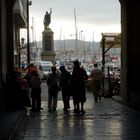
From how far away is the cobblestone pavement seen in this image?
13.0 metres

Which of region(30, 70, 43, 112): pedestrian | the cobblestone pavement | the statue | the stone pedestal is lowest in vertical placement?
the cobblestone pavement

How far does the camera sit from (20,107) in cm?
1833

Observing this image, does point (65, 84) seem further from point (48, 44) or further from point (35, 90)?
point (48, 44)

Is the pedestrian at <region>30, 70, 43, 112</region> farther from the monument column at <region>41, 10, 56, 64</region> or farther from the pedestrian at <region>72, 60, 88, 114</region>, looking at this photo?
the monument column at <region>41, 10, 56, 64</region>

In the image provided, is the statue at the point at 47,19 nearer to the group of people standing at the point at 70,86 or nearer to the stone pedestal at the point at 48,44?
the stone pedestal at the point at 48,44

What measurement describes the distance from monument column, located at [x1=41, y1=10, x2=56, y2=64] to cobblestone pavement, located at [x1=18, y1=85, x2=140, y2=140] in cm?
4969

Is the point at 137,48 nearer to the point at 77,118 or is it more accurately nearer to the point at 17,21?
the point at 77,118

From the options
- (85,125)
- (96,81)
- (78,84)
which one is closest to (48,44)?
(96,81)

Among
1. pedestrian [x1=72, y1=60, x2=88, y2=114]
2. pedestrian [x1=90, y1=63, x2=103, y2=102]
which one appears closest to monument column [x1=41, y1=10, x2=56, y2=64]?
pedestrian [x1=90, y1=63, x2=103, y2=102]

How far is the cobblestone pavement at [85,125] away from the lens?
12961mm

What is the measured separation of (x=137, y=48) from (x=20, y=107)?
274 inches

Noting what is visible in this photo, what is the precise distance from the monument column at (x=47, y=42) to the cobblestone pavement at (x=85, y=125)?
49.7 meters

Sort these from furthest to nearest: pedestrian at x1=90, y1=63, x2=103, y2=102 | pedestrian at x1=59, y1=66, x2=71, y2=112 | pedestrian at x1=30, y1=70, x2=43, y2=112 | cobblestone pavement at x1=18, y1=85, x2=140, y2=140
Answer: pedestrian at x1=90, y1=63, x2=103, y2=102, pedestrian at x1=59, y1=66, x2=71, y2=112, pedestrian at x1=30, y1=70, x2=43, y2=112, cobblestone pavement at x1=18, y1=85, x2=140, y2=140

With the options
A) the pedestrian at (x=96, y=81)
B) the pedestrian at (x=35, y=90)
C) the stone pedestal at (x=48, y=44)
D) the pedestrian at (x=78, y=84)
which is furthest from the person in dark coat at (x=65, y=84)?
the stone pedestal at (x=48, y=44)
